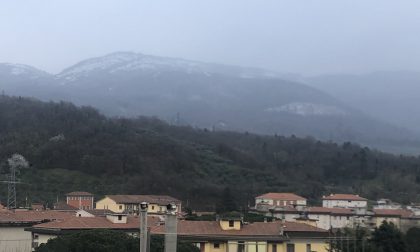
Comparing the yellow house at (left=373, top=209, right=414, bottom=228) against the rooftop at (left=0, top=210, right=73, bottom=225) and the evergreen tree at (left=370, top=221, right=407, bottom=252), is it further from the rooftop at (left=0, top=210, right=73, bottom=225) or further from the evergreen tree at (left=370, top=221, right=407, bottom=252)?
the rooftop at (left=0, top=210, right=73, bottom=225)

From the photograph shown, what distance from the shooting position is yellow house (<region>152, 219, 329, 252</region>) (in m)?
29.6

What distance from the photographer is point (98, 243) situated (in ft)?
76.3

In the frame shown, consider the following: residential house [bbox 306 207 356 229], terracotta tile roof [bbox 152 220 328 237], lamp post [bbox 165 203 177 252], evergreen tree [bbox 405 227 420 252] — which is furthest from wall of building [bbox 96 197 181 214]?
lamp post [bbox 165 203 177 252]

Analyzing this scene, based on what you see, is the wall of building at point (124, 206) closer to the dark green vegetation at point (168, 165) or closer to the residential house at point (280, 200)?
the dark green vegetation at point (168, 165)

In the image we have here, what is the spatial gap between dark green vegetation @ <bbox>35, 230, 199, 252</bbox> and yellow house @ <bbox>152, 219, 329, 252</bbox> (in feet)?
14.8

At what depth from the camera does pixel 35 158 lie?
8350cm

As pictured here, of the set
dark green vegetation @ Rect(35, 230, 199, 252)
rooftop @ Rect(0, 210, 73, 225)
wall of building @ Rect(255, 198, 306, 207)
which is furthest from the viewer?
wall of building @ Rect(255, 198, 306, 207)

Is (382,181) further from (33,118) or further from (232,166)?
(33,118)

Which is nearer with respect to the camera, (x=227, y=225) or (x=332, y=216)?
(x=227, y=225)

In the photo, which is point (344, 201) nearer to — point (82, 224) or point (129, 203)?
point (129, 203)

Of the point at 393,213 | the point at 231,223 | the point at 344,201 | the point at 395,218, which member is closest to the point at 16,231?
the point at 231,223

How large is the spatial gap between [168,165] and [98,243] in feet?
228

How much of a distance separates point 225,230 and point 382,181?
73182 mm

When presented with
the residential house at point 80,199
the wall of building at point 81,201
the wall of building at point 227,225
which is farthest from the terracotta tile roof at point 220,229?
the residential house at point 80,199
